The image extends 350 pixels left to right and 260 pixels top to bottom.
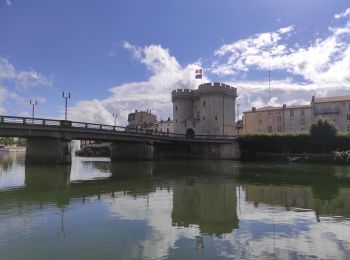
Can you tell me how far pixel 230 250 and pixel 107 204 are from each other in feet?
31.1

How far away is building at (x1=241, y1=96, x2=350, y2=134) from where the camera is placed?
105m

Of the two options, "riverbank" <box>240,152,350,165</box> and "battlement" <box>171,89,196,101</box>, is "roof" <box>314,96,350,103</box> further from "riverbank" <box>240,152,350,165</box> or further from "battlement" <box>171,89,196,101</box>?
"riverbank" <box>240,152,350,165</box>

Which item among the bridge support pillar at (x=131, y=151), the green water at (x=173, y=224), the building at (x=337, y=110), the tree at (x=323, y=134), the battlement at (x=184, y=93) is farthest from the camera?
the building at (x=337, y=110)

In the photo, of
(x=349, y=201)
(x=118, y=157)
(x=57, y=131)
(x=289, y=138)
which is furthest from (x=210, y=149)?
A: (x=349, y=201)

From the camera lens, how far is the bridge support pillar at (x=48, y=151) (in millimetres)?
49500

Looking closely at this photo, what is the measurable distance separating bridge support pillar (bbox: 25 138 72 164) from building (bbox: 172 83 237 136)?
5135cm

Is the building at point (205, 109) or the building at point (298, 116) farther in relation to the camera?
the building at point (298, 116)

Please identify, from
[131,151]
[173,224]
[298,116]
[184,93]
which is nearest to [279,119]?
[298,116]

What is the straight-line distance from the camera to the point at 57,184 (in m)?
27.8

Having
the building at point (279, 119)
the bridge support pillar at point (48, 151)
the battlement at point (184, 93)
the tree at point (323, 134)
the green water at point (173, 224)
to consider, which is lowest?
the green water at point (173, 224)

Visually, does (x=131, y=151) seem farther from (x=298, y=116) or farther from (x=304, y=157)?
(x=298, y=116)

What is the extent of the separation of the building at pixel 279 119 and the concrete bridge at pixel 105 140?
2387cm

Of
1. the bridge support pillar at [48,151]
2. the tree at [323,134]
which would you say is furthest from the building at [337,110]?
the bridge support pillar at [48,151]

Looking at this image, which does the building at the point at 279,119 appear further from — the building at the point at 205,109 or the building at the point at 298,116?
the building at the point at 205,109
